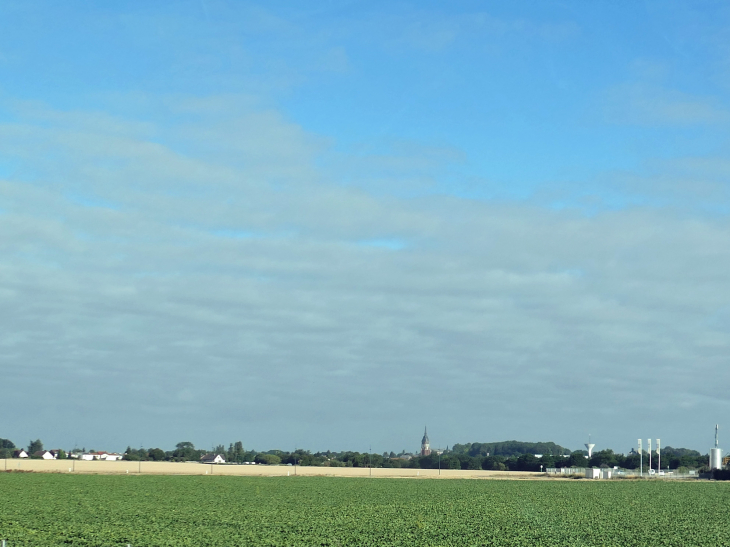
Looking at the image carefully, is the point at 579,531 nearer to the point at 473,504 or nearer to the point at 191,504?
the point at 473,504

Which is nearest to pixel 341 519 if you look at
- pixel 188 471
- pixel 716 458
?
pixel 188 471

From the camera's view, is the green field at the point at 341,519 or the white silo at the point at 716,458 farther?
the white silo at the point at 716,458

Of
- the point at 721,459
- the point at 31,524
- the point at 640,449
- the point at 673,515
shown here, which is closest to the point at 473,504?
the point at 673,515

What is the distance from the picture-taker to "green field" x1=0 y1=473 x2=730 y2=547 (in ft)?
112

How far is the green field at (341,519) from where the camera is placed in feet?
112

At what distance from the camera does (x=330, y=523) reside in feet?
135

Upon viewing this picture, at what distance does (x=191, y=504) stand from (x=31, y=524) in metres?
16.5

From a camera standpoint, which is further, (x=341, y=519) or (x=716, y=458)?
(x=716, y=458)

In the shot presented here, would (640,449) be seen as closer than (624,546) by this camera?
No

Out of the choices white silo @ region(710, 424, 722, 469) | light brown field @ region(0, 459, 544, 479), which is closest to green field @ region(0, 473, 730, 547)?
light brown field @ region(0, 459, 544, 479)

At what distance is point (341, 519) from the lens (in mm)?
43656

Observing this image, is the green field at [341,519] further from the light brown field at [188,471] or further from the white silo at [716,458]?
the white silo at [716,458]

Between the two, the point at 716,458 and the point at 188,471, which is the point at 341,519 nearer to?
the point at 188,471

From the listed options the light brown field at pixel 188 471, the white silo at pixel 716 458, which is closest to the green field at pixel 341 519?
the light brown field at pixel 188 471
